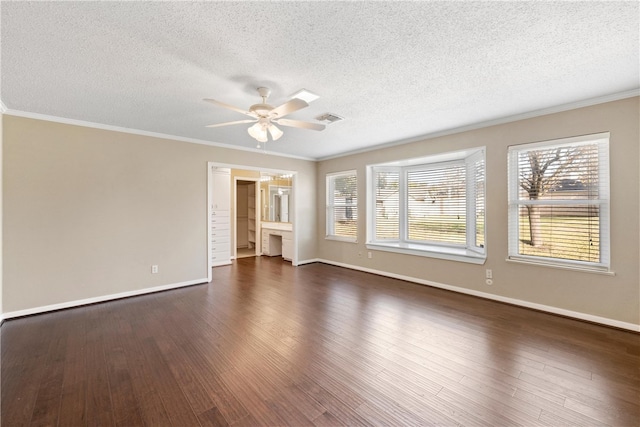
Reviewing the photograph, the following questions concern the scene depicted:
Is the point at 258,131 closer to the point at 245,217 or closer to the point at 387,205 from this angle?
the point at 387,205

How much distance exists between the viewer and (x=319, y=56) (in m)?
2.17

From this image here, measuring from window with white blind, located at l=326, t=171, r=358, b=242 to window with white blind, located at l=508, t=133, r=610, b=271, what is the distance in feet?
9.80

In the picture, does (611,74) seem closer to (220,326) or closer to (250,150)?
(220,326)

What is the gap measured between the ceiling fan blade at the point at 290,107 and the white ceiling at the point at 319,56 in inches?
11.7

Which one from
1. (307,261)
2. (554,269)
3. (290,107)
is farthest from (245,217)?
(554,269)

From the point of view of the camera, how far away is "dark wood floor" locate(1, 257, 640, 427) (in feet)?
5.74

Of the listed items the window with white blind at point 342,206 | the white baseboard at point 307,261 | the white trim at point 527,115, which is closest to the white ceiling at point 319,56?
the white trim at point 527,115

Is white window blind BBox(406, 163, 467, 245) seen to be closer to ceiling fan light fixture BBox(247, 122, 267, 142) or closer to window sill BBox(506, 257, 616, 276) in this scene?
window sill BBox(506, 257, 616, 276)

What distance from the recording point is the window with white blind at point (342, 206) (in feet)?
19.8

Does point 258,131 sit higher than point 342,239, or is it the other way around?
point 258,131

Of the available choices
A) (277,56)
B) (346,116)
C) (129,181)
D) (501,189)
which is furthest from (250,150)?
(501,189)

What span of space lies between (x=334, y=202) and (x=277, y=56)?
4.55 meters

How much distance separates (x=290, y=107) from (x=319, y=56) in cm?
48

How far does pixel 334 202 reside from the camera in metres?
6.54
